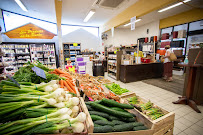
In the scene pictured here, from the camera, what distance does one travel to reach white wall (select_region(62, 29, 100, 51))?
354 inches

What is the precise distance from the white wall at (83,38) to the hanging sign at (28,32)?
7.01ft

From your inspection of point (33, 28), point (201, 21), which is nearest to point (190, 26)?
point (201, 21)

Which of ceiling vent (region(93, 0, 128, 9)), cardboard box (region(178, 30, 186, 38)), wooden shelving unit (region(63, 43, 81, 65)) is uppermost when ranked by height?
ceiling vent (region(93, 0, 128, 9))

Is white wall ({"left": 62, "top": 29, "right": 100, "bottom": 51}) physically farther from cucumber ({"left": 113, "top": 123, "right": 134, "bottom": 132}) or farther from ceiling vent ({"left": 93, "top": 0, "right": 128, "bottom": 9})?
cucumber ({"left": 113, "top": 123, "right": 134, "bottom": 132})

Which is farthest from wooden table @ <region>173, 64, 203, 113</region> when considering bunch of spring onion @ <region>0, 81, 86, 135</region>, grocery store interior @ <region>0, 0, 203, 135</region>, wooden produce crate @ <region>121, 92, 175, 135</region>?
Result: bunch of spring onion @ <region>0, 81, 86, 135</region>

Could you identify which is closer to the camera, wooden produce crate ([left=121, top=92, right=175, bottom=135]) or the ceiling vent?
wooden produce crate ([left=121, top=92, right=175, bottom=135])

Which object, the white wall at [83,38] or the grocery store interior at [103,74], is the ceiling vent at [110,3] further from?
the white wall at [83,38]

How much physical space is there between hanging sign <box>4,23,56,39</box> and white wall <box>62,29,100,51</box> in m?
2.14

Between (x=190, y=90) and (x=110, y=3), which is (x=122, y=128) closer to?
(x=190, y=90)

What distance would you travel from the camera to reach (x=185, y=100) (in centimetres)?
291

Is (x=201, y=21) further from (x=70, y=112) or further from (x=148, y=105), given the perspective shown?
(x=70, y=112)

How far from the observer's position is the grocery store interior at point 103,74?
2.64ft

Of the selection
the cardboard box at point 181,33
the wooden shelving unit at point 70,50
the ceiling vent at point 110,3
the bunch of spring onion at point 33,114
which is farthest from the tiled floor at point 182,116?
the wooden shelving unit at point 70,50

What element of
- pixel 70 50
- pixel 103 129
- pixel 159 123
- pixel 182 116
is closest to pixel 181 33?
pixel 182 116
